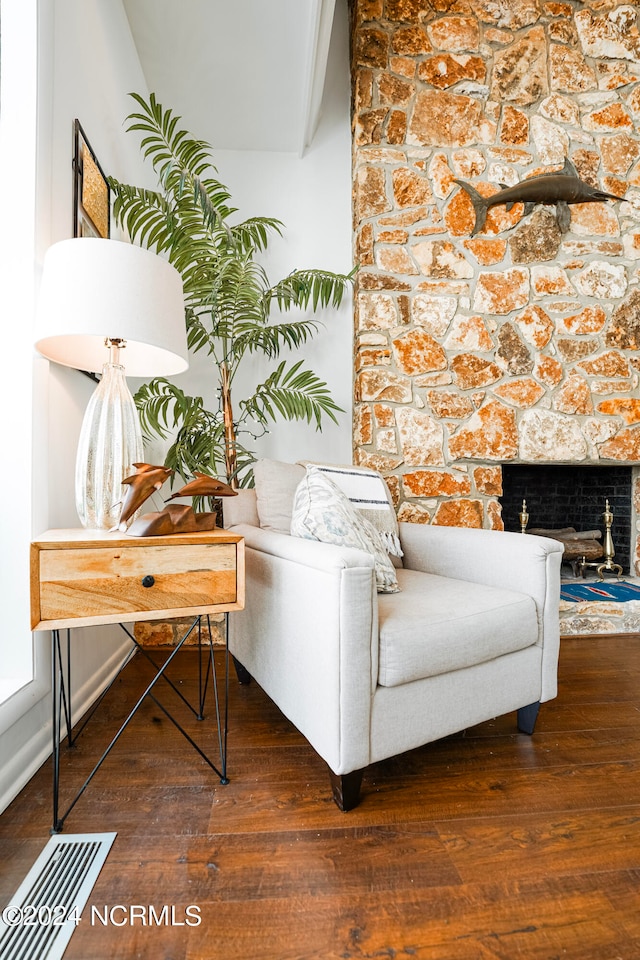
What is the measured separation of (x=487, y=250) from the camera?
9.12 ft

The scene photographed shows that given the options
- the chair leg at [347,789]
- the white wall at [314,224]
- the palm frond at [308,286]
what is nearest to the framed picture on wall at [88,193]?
the palm frond at [308,286]

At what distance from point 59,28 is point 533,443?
2542 millimetres

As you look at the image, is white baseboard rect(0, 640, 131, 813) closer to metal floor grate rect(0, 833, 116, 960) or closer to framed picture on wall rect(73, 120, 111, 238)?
metal floor grate rect(0, 833, 116, 960)

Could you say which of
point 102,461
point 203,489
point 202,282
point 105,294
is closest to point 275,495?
point 203,489

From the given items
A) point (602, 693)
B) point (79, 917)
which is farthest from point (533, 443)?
point (79, 917)

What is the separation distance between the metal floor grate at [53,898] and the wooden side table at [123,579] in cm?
8

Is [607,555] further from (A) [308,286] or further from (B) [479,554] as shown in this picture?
(A) [308,286]

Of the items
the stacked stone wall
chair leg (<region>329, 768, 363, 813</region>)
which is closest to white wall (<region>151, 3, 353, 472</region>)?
the stacked stone wall

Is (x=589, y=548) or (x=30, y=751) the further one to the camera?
(x=589, y=548)

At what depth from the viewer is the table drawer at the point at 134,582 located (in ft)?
3.57

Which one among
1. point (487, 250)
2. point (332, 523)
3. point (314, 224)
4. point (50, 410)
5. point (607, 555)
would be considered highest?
point (314, 224)

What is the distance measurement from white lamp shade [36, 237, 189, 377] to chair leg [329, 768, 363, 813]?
1.11 meters

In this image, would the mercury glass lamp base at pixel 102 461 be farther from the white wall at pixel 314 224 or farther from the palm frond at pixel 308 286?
the white wall at pixel 314 224

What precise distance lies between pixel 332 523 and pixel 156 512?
0.51 m
